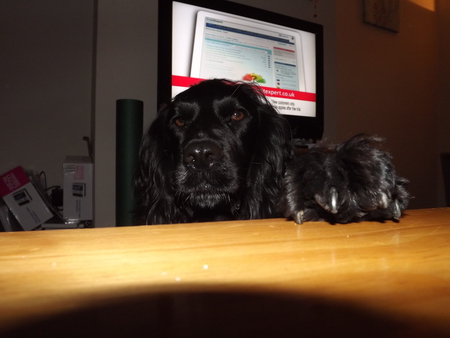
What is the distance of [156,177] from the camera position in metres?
1.65

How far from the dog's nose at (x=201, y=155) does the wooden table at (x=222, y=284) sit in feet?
2.57

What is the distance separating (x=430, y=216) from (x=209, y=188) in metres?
0.79

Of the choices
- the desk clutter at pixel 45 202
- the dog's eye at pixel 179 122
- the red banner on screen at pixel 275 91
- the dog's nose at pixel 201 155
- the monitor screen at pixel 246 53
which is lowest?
the desk clutter at pixel 45 202

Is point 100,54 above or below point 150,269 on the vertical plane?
above

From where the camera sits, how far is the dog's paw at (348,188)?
77 centimetres

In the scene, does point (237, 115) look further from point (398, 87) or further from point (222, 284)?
point (398, 87)

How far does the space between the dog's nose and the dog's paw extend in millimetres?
458

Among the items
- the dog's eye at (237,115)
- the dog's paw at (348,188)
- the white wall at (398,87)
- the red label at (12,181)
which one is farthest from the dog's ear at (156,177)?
the white wall at (398,87)

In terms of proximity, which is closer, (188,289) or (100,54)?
(188,289)

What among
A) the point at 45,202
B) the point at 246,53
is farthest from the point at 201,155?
the point at 45,202

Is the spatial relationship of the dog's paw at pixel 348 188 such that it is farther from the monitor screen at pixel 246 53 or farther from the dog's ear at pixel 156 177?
the monitor screen at pixel 246 53

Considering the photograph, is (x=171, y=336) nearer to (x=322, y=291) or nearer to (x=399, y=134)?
(x=322, y=291)

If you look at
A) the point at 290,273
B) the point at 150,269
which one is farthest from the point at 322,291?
the point at 150,269

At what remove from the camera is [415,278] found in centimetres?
31
